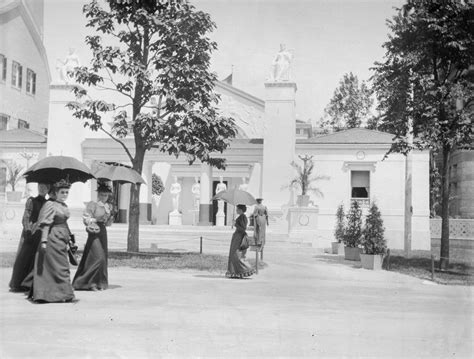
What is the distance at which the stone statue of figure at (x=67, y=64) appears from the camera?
90.2ft

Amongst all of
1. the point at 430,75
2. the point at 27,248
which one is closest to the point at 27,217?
the point at 27,248

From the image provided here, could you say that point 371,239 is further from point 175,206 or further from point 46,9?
point 175,206

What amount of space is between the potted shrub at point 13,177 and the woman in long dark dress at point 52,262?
1850 centimetres

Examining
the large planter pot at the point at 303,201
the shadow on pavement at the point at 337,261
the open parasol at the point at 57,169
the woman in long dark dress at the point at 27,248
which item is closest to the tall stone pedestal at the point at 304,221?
the large planter pot at the point at 303,201

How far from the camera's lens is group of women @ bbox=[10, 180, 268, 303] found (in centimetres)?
802

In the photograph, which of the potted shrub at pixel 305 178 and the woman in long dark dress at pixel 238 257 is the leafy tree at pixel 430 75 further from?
the potted shrub at pixel 305 178

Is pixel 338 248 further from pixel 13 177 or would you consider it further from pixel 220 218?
pixel 13 177

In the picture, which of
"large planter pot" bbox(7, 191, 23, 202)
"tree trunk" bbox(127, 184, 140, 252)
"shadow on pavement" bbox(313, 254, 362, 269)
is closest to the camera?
"shadow on pavement" bbox(313, 254, 362, 269)

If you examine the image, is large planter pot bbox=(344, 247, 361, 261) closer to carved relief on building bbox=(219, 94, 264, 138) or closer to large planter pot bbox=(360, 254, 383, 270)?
large planter pot bbox=(360, 254, 383, 270)

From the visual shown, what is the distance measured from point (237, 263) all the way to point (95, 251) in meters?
3.61

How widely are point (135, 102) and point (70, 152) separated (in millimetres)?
12311

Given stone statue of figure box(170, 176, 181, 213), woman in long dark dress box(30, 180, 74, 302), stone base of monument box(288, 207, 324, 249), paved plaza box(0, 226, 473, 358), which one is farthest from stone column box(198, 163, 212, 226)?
woman in long dark dress box(30, 180, 74, 302)

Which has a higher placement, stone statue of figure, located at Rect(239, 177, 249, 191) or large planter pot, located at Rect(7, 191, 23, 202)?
stone statue of figure, located at Rect(239, 177, 249, 191)

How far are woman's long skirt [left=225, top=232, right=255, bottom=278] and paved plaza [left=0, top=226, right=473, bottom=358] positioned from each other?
0.29 meters
